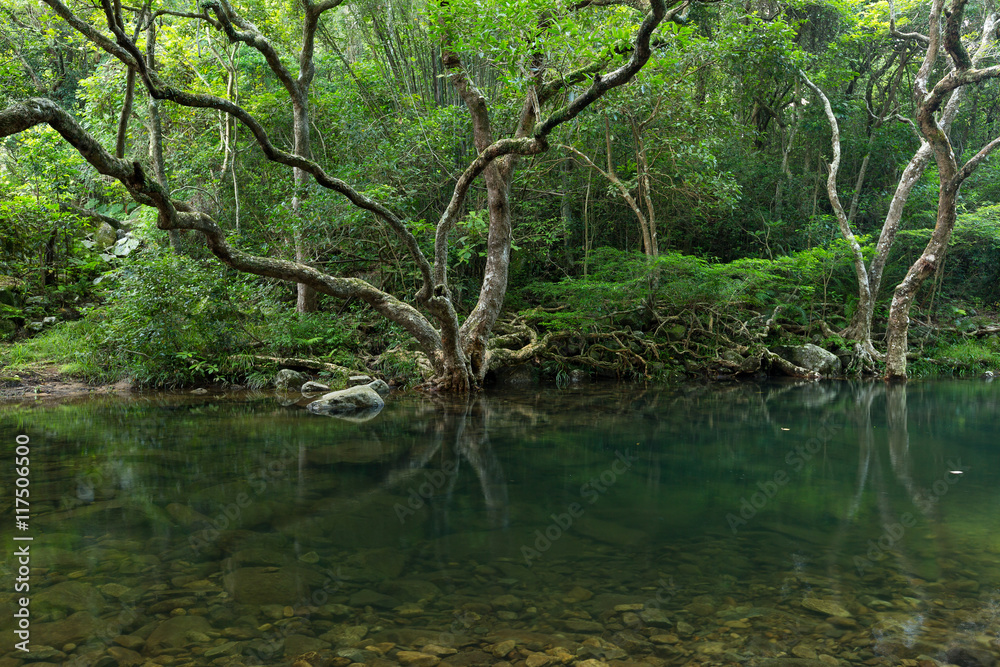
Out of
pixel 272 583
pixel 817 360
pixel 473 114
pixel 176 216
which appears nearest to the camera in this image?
pixel 272 583

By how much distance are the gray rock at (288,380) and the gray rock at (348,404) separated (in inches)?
91.6

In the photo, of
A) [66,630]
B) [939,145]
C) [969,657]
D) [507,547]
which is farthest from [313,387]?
[939,145]

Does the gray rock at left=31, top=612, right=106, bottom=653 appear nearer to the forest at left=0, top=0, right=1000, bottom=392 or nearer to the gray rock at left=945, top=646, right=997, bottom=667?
the gray rock at left=945, top=646, right=997, bottom=667

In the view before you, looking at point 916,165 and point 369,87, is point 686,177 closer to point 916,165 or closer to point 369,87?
point 916,165

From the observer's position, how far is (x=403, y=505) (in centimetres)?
435

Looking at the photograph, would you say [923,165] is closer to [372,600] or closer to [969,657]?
[969,657]

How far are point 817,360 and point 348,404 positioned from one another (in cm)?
1054

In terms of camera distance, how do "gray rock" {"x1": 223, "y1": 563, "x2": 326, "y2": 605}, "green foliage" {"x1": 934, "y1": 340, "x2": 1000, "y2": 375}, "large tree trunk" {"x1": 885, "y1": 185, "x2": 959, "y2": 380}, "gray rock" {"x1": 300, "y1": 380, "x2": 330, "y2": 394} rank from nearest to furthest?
"gray rock" {"x1": 223, "y1": 563, "x2": 326, "y2": 605}
"gray rock" {"x1": 300, "y1": 380, "x2": 330, "y2": 394}
"large tree trunk" {"x1": 885, "y1": 185, "x2": 959, "y2": 380}
"green foliage" {"x1": 934, "y1": 340, "x2": 1000, "y2": 375}

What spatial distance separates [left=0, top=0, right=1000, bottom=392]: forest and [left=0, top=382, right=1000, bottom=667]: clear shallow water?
3783mm

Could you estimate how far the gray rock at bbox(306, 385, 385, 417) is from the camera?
345 inches

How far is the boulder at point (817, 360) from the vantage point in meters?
13.8

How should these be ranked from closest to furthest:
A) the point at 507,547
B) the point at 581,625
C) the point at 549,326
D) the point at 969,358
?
the point at 581,625
the point at 507,547
the point at 549,326
the point at 969,358

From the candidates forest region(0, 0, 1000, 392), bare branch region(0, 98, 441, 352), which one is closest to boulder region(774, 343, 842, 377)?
forest region(0, 0, 1000, 392)

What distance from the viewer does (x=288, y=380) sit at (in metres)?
11.3
